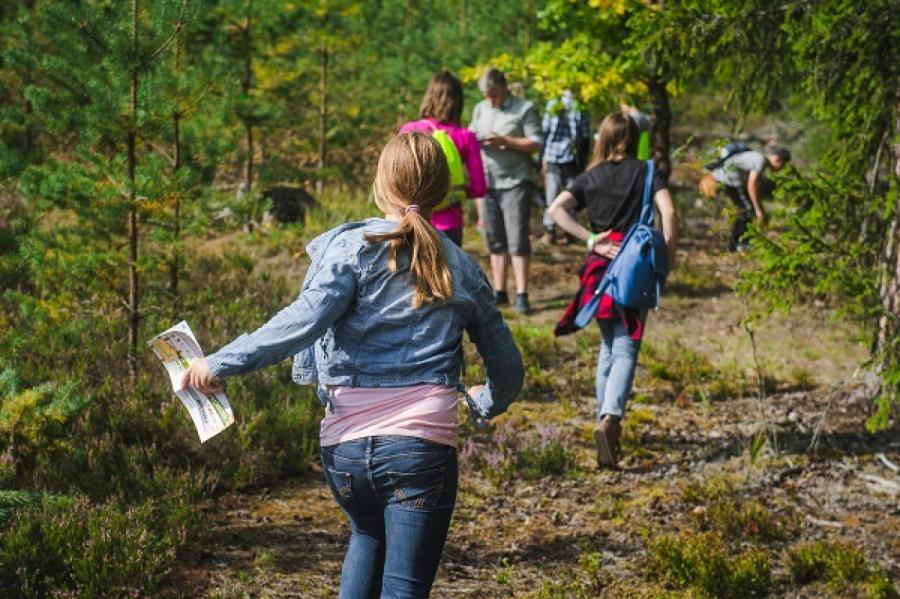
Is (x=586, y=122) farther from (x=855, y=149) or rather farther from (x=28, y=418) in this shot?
(x=28, y=418)

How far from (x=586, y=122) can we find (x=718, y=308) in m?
3.70

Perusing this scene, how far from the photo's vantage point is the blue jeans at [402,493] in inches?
131

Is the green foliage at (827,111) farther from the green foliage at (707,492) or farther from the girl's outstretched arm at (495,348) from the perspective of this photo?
the girl's outstretched arm at (495,348)

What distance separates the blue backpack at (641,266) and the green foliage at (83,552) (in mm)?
2917

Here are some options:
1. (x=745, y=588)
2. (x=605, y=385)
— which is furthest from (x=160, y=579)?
(x=605, y=385)

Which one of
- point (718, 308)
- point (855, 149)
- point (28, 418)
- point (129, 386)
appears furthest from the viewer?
point (718, 308)

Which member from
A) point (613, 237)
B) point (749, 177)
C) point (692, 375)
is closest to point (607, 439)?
point (613, 237)

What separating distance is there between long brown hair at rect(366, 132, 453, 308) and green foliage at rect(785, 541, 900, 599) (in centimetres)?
292

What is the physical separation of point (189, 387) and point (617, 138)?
13.2 ft

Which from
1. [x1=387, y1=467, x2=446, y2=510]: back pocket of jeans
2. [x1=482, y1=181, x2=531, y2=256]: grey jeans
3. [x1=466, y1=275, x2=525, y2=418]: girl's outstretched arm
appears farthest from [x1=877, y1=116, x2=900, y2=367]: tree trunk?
[x1=387, y1=467, x2=446, y2=510]: back pocket of jeans

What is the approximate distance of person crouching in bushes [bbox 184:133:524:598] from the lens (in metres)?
3.29

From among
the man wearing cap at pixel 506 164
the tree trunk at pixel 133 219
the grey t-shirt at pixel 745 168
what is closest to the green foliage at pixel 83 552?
the tree trunk at pixel 133 219

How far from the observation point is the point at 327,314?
3.28 meters

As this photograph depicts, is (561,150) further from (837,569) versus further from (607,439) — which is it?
(837,569)
